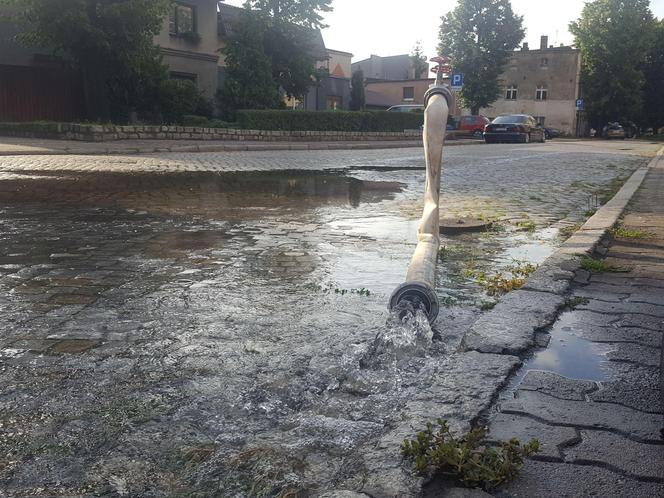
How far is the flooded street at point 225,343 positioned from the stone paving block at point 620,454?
37 cm

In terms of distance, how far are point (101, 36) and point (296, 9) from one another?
1052 cm

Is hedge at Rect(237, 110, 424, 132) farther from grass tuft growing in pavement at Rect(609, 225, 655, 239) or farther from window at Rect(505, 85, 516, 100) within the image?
window at Rect(505, 85, 516, 100)

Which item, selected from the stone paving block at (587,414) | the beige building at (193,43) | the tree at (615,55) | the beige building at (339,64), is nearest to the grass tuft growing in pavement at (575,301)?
the stone paving block at (587,414)

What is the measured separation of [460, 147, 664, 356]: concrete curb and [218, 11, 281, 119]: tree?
2183 centimetres

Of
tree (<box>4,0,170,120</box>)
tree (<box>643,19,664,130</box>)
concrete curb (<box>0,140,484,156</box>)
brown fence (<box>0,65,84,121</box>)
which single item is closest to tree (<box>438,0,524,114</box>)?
tree (<box>643,19,664,130</box>)

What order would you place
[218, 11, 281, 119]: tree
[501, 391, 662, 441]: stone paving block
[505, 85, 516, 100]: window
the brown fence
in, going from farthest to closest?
[505, 85, 516, 100]: window, [218, 11, 281, 119]: tree, the brown fence, [501, 391, 662, 441]: stone paving block

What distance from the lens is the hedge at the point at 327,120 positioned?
A: 2430cm

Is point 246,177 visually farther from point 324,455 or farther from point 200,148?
point 324,455

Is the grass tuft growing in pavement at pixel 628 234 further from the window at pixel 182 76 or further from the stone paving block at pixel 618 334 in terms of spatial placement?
the window at pixel 182 76

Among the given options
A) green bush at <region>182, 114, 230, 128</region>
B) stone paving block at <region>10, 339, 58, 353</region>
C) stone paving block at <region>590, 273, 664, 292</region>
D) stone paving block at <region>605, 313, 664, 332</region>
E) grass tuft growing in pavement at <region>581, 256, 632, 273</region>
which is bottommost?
stone paving block at <region>10, 339, 58, 353</region>

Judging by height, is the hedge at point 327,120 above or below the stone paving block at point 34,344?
above

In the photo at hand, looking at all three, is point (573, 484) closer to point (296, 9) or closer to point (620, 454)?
point (620, 454)

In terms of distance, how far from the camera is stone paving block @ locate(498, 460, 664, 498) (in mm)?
1835

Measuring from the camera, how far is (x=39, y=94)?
24.0 m
